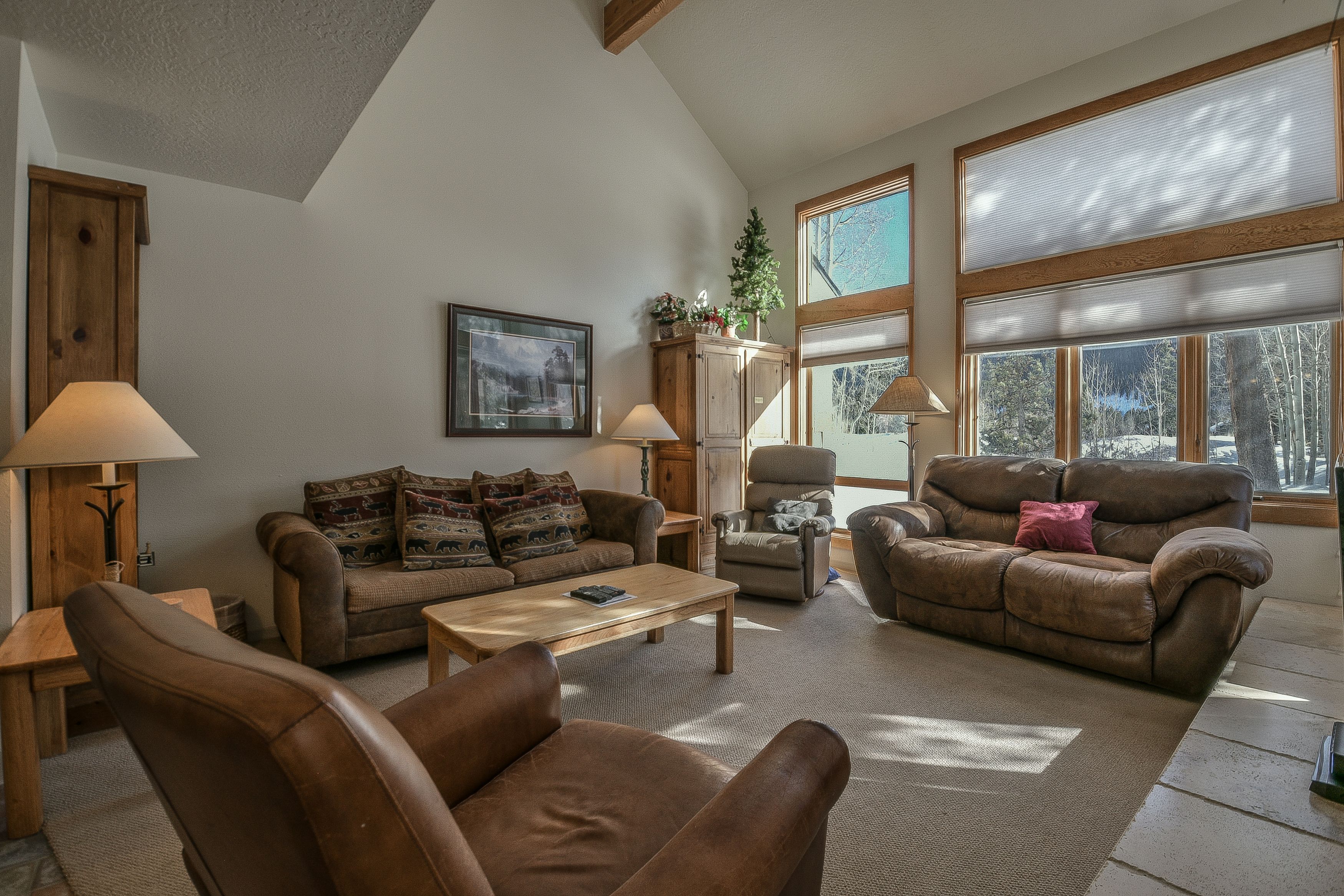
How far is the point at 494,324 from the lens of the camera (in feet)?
13.8

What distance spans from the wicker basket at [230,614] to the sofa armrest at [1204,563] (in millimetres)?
4130

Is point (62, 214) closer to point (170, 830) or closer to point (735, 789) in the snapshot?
point (170, 830)

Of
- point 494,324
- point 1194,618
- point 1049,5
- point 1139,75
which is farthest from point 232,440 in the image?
point 1139,75

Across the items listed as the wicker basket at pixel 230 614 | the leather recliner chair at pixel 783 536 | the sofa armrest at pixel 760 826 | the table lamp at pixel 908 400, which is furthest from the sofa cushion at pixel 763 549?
the sofa armrest at pixel 760 826

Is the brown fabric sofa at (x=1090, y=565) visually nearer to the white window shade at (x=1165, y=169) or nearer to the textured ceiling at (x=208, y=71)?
the white window shade at (x=1165, y=169)

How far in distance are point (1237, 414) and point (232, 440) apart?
224 inches

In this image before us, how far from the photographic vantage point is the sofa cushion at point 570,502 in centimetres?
398

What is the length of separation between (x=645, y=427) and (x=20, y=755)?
337 centimetres

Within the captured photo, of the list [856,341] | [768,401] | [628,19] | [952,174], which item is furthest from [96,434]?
[952,174]

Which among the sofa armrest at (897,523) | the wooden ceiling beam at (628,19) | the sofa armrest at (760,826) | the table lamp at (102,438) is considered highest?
the wooden ceiling beam at (628,19)

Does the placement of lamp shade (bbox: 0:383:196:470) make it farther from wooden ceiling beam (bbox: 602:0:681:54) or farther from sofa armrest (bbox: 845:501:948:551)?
wooden ceiling beam (bbox: 602:0:681:54)

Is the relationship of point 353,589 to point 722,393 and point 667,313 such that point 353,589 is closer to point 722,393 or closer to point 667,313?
point 722,393

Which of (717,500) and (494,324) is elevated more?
(494,324)

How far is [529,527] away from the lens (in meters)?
3.64
